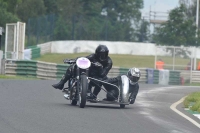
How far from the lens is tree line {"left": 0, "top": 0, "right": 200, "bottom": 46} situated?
167ft

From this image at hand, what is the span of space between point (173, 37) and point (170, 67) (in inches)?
398

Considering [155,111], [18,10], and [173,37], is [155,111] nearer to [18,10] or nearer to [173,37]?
[173,37]

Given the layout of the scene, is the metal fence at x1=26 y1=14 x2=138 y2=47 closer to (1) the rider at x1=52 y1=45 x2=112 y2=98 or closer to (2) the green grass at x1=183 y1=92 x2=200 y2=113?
(2) the green grass at x1=183 y1=92 x2=200 y2=113

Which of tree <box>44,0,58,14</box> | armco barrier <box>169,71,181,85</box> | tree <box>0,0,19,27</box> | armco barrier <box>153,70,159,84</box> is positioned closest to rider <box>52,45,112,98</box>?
armco barrier <box>153,70,159,84</box>

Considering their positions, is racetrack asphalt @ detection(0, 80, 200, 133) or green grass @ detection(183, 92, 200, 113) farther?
green grass @ detection(183, 92, 200, 113)

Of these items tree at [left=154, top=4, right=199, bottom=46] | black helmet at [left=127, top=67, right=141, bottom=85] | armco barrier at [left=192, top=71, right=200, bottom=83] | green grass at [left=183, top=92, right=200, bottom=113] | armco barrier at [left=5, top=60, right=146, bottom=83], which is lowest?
armco barrier at [left=192, top=71, right=200, bottom=83]

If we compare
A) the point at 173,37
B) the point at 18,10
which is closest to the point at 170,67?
the point at 173,37

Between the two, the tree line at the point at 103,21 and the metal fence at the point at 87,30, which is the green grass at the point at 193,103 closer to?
the tree line at the point at 103,21

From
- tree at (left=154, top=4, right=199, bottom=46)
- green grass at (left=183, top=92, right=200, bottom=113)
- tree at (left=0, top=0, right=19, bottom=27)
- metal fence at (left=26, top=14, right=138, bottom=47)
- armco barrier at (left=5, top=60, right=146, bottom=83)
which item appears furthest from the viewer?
metal fence at (left=26, top=14, right=138, bottom=47)

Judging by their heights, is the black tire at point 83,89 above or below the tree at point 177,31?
below

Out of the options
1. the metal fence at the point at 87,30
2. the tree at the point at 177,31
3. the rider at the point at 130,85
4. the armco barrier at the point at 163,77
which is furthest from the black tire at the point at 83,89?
the tree at the point at 177,31

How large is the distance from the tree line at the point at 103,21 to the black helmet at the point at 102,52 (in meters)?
29.1

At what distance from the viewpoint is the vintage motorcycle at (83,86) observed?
13746 millimetres

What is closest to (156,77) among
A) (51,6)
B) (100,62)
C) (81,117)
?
(100,62)
